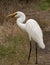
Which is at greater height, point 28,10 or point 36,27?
point 36,27

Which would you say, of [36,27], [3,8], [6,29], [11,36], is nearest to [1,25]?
[6,29]

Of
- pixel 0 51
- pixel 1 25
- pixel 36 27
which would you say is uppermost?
pixel 36 27

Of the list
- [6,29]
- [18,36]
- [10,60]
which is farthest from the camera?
[6,29]

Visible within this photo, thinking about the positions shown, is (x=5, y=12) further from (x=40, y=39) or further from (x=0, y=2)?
(x=40, y=39)

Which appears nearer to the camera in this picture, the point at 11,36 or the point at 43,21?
the point at 11,36

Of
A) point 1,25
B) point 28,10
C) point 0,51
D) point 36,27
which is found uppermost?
point 36,27

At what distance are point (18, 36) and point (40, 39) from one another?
5.27 ft

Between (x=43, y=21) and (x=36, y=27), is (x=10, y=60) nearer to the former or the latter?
(x=36, y=27)

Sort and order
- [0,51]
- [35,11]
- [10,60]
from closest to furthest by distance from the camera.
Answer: [10,60] < [0,51] < [35,11]

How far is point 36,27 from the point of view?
23.4ft

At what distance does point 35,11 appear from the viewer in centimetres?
1265

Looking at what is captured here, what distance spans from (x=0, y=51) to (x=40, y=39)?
39.1 inches

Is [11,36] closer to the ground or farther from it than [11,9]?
farther from it

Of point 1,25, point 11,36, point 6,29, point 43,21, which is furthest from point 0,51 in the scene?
point 43,21
